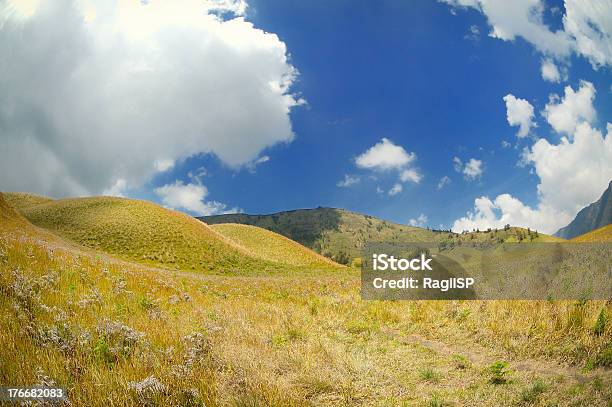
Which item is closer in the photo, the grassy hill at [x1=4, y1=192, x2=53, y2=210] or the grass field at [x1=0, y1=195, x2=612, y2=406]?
the grass field at [x1=0, y1=195, x2=612, y2=406]

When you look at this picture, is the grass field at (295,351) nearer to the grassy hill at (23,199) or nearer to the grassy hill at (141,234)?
the grassy hill at (141,234)

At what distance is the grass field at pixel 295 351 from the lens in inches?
212

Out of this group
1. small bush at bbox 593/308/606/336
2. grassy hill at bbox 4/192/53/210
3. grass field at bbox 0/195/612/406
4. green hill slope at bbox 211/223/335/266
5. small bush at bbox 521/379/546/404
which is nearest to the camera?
small bush at bbox 521/379/546/404

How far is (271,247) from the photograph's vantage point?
100 m

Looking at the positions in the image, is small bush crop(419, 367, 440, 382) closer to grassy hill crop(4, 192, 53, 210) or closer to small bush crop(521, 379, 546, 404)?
small bush crop(521, 379, 546, 404)

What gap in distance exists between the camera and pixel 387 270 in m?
23.0

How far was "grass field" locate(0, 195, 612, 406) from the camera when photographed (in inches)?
212

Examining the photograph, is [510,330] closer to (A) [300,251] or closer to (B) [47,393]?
(B) [47,393]

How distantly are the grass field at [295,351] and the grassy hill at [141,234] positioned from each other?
5034cm

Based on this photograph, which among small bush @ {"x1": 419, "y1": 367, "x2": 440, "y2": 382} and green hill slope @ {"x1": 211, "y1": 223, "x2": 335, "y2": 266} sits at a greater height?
green hill slope @ {"x1": 211, "y1": 223, "x2": 335, "y2": 266}

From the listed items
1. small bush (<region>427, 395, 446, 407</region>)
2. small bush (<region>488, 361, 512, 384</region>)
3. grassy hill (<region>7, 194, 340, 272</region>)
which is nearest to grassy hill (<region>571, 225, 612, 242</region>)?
small bush (<region>488, 361, 512, 384</region>)

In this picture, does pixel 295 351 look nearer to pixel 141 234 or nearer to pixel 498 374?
pixel 498 374

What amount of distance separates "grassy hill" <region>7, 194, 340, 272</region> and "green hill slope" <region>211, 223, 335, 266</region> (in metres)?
18.0

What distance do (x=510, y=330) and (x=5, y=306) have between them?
11.6m
